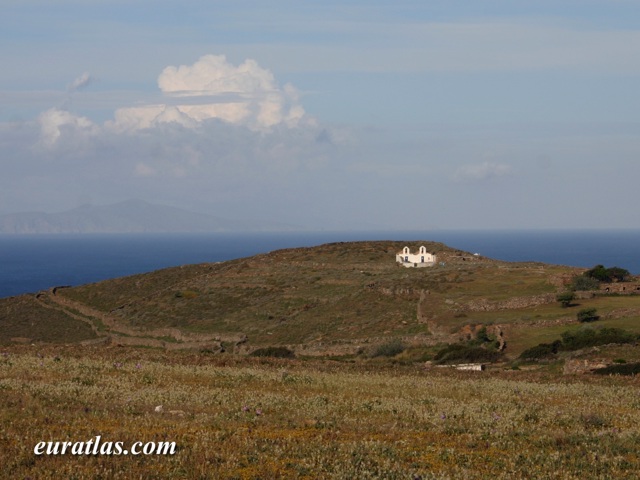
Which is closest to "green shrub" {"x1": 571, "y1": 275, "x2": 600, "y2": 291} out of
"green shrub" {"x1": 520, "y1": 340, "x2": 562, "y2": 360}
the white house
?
"green shrub" {"x1": 520, "y1": 340, "x2": 562, "y2": 360}

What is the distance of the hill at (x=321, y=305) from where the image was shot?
51.8 m

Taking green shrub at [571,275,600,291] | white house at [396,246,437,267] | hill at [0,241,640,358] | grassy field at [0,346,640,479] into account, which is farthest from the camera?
white house at [396,246,437,267]

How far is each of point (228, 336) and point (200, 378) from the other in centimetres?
4583

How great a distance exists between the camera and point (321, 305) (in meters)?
79.4

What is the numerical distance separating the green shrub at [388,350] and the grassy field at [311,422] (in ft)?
60.2

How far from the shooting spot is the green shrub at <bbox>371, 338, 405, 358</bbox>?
4659cm

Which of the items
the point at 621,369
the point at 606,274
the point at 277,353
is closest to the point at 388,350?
the point at 277,353

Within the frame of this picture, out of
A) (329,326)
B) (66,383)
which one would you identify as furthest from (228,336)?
(66,383)

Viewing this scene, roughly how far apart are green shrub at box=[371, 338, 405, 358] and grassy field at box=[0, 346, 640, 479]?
1834cm

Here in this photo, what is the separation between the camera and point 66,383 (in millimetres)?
21500

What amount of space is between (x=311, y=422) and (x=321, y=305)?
205 feet

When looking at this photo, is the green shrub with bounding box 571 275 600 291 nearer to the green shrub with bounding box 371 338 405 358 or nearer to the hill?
the hill

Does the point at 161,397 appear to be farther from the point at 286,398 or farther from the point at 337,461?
the point at 337,461

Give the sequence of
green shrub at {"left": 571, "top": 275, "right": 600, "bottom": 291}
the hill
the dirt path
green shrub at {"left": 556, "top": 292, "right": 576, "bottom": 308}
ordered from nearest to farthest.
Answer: the hill
green shrub at {"left": 556, "top": 292, "right": 576, "bottom": 308}
green shrub at {"left": 571, "top": 275, "right": 600, "bottom": 291}
the dirt path
